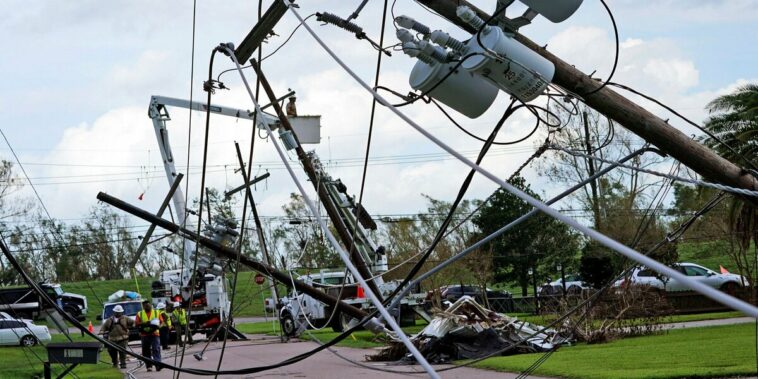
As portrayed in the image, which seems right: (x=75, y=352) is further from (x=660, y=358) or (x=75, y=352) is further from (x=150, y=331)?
(x=150, y=331)

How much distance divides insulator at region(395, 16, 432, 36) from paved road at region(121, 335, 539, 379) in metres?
9.62

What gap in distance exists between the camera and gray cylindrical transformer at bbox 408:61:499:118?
6539mm

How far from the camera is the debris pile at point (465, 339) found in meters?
22.6

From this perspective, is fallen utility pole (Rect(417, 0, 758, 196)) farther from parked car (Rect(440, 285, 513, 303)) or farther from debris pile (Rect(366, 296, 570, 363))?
parked car (Rect(440, 285, 513, 303))

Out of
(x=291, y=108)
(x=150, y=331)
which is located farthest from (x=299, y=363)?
(x=291, y=108)

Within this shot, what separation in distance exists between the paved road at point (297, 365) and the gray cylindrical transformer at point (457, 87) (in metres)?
9.37

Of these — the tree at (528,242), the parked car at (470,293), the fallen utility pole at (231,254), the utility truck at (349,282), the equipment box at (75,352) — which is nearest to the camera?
the fallen utility pole at (231,254)

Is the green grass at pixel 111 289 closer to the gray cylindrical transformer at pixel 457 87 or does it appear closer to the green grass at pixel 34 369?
the green grass at pixel 34 369

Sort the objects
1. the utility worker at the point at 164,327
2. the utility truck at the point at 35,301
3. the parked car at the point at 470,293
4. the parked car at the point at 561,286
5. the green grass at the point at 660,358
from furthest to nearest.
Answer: the utility truck at the point at 35,301
the parked car at the point at 470,293
the parked car at the point at 561,286
the utility worker at the point at 164,327
the green grass at the point at 660,358

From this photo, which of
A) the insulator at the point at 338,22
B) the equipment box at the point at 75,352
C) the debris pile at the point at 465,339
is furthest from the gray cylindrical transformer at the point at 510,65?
the debris pile at the point at 465,339

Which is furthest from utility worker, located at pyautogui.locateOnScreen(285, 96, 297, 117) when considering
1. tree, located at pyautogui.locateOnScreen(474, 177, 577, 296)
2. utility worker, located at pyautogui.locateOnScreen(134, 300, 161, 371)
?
tree, located at pyautogui.locateOnScreen(474, 177, 577, 296)

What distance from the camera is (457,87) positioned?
21.5 ft

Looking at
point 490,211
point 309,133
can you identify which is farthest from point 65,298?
point 309,133

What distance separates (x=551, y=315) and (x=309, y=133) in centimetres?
1623
